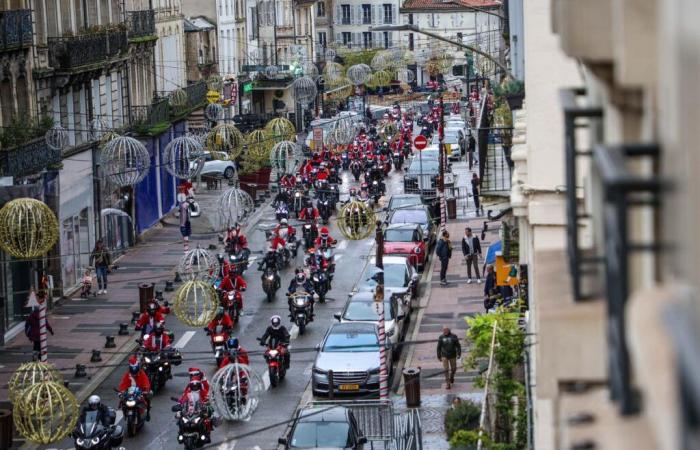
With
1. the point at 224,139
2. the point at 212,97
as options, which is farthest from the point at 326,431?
the point at 212,97

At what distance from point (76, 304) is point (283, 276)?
642 centimetres

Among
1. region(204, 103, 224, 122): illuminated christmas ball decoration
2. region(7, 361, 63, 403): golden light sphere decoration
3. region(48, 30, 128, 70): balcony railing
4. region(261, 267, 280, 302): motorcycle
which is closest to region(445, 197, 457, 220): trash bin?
region(48, 30, 128, 70): balcony railing

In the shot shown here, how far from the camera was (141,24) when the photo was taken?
187ft

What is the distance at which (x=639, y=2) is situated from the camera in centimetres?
420

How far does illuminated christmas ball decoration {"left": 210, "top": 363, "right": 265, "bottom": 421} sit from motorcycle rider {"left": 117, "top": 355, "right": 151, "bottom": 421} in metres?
1.53

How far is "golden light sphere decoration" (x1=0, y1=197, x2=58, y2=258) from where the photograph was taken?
30500 mm

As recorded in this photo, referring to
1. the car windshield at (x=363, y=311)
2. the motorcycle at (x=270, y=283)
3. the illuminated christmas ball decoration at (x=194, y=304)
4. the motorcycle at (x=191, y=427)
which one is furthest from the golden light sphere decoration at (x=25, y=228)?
the motorcycle at (x=270, y=283)

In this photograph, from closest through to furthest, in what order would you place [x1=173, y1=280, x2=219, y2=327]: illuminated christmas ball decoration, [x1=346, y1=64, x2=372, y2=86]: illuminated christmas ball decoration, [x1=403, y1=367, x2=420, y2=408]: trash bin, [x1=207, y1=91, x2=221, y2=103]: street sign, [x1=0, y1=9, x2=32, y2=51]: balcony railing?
[x1=403, y1=367, x2=420, y2=408]: trash bin < [x1=173, y1=280, x2=219, y2=327]: illuminated christmas ball decoration < [x1=0, y1=9, x2=32, y2=51]: balcony railing < [x1=207, y1=91, x2=221, y2=103]: street sign < [x1=346, y1=64, x2=372, y2=86]: illuminated christmas ball decoration

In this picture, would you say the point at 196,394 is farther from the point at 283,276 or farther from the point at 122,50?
the point at 122,50

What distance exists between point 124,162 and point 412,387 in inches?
703

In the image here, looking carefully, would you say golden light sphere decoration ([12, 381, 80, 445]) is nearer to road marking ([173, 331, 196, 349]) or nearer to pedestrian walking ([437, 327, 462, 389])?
pedestrian walking ([437, 327, 462, 389])

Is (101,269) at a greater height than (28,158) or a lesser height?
lesser

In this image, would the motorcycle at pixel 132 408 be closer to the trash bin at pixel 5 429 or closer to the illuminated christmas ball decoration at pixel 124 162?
the trash bin at pixel 5 429

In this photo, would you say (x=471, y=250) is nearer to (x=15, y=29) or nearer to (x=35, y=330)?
(x=15, y=29)
